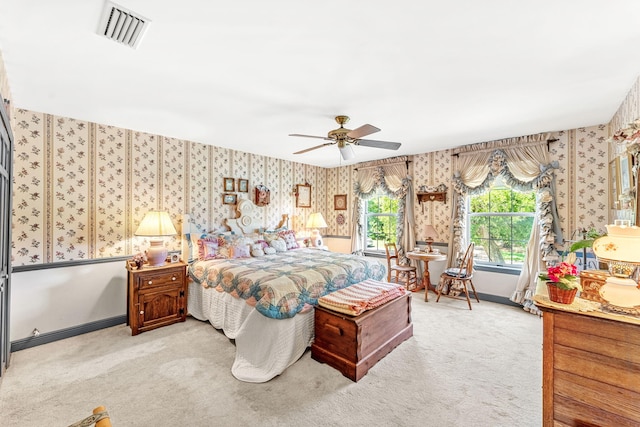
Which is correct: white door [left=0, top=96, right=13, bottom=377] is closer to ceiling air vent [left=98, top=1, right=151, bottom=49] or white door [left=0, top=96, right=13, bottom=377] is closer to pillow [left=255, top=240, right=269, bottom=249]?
ceiling air vent [left=98, top=1, right=151, bottom=49]

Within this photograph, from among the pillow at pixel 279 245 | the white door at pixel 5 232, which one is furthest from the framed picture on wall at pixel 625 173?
the white door at pixel 5 232

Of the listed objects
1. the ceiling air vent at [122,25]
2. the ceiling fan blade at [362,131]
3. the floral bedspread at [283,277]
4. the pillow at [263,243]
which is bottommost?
the floral bedspread at [283,277]

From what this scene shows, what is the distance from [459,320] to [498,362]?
100 centimetres

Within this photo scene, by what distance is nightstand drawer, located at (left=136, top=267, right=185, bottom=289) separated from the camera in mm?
3254

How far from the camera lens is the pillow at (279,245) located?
459 cm

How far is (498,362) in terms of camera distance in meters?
2.65

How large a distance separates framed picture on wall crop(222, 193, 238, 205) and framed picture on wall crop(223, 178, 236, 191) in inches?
4.2

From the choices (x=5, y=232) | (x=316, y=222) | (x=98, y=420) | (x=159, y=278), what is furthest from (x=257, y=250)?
(x=98, y=420)

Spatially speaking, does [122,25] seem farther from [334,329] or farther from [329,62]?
[334,329]

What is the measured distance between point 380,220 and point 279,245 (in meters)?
2.41

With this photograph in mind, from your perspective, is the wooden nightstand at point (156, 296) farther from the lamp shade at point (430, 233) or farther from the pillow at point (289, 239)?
the lamp shade at point (430, 233)

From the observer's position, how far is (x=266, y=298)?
2607 millimetres

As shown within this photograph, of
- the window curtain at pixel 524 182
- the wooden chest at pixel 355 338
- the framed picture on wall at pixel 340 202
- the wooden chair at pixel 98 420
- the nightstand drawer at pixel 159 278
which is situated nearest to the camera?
the wooden chair at pixel 98 420

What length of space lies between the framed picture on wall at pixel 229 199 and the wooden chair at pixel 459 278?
368 centimetres
